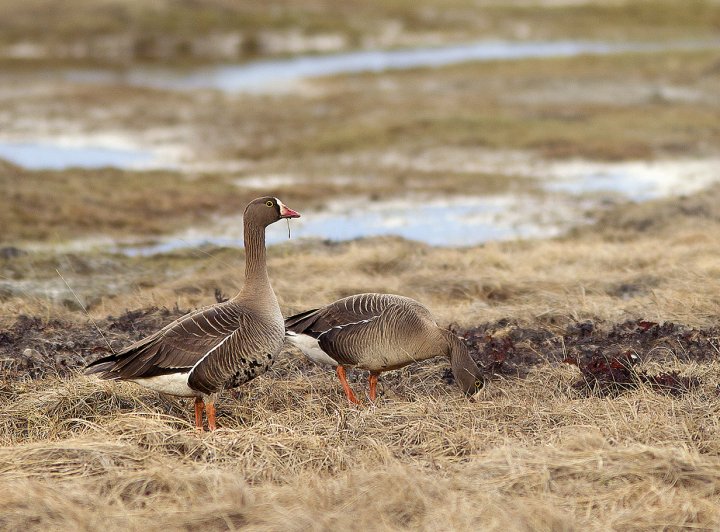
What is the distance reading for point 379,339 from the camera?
735 centimetres

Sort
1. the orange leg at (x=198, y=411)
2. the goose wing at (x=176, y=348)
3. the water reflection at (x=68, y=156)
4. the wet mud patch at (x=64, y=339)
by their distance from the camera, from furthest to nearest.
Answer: the water reflection at (x=68, y=156)
the wet mud patch at (x=64, y=339)
the orange leg at (x=198, y=411)
the goose wing at (x=176, y=348)

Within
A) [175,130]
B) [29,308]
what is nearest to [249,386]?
[29,308]

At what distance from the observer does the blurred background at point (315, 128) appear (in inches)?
661

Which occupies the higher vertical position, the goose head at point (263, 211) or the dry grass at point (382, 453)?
the goose head at point (263, 211)

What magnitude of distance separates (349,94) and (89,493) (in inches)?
1221

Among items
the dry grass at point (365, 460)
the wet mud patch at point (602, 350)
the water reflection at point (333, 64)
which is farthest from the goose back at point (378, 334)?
the water reflection at point (333, 64)

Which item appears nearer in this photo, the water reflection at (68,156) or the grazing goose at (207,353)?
the grazing goose at (207,353)

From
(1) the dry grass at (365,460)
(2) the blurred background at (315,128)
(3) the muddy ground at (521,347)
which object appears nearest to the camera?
(1) the dry grass at (365,460)

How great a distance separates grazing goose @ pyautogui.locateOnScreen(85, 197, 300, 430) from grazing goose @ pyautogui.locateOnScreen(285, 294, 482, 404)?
24.9 inches

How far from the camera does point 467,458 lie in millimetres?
6121

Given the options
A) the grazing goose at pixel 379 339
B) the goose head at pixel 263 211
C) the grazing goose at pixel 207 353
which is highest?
the goose head at pixel 263 211

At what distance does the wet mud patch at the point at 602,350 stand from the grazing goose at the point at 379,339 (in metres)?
0.57

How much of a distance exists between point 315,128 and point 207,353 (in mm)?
22204

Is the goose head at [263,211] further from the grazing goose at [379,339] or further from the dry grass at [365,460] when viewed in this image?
the dry grass at [365,460]
